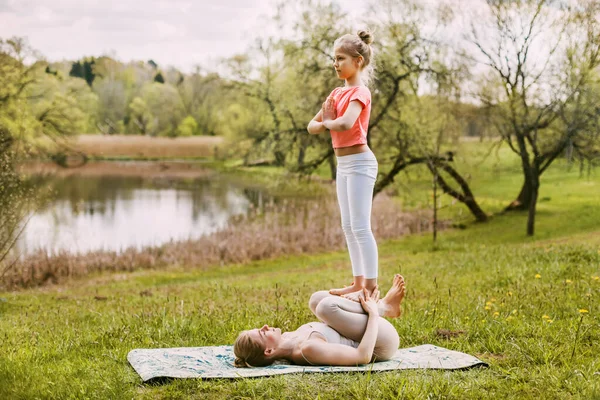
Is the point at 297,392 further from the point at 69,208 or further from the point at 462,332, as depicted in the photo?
the point at 69,208

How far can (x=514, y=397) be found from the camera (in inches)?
157

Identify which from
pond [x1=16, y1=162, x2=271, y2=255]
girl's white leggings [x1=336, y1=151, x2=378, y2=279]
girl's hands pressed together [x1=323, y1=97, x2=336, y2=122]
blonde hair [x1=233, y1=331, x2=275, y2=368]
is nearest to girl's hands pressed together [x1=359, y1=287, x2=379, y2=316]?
girl's white leggings [x1=336, y1=151, x2=378, y2=279]

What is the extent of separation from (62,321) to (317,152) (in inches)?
716

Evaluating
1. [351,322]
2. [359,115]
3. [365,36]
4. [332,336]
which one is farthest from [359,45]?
[332,336]

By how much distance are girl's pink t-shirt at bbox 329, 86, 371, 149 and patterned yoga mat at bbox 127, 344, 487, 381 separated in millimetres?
1718

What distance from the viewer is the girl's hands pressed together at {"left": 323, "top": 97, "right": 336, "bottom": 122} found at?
4945 millimetres

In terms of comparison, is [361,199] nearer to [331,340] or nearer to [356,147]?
[356,147]

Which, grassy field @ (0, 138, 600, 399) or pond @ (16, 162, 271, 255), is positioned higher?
grassy field @ (0, 138, 600, 399)

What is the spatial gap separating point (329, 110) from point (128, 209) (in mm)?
23323

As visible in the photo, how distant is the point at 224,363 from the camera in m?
4.64

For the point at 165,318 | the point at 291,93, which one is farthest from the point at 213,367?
the point at 291,93

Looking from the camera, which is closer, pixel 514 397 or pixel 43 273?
pixel 514 397

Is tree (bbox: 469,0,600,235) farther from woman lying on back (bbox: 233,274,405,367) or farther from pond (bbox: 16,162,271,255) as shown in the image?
woman lying on back (bbox: 233,274,405,367)

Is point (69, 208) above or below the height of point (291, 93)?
below
